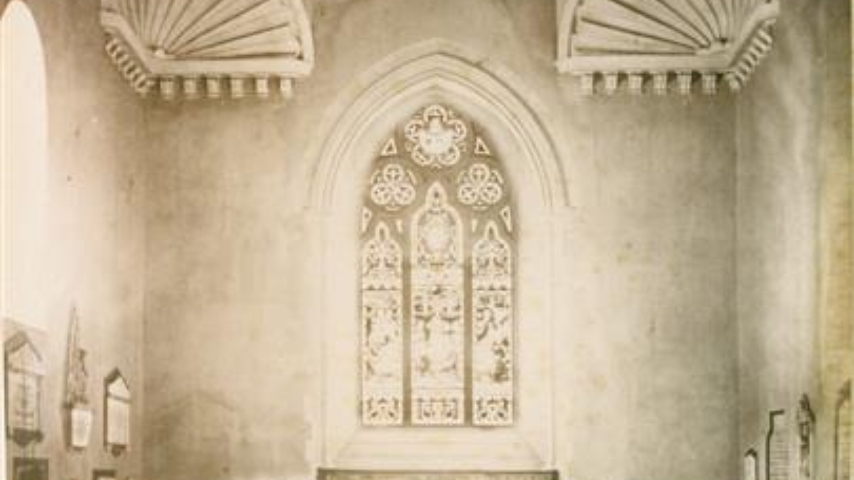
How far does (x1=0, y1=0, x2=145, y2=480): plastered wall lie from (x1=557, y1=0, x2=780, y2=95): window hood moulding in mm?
3841

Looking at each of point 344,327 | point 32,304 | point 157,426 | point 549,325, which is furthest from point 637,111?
point 32,304

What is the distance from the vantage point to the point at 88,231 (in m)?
13.4

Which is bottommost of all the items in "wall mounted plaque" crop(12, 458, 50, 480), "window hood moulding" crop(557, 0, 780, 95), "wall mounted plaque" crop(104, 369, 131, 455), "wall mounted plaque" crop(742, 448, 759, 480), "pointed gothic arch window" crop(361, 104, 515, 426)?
"wall mounted plaque" crop(742, 448, 759, 480)

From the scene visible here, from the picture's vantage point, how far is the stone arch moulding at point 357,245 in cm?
1517

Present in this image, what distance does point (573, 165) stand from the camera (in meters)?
15.4

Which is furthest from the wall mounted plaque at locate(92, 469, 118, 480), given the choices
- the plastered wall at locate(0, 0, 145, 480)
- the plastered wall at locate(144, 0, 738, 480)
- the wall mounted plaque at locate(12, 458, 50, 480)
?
the wall mounted plaque at locate(12, 458, 50, 480)

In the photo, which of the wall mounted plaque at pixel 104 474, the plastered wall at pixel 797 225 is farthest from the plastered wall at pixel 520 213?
the wall mounted plaque at pixel 104 474

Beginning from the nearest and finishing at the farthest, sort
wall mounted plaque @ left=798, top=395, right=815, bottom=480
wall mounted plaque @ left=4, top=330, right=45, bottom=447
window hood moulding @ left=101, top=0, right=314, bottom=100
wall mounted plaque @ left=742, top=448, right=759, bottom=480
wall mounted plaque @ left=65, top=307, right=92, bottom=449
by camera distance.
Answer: wall mounted plaque @ left=4, top=330, right=45, bottom=447
wall mounted plaque @ left=798, top=395, right=815, bottom=480
wall mounted plaque @ left=65, top=307, right=92, bottom=449
wall mounted plaque @ left=742, top=448, right=759, bottom=480
window hood moulding @ left=101, top=0, right=314, bottom=100

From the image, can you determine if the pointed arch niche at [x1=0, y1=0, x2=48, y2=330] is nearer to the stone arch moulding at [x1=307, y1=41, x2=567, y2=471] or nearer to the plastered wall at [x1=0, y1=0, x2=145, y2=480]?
the plastered wall at [x1=0, y1=0, x2=145, y2=480]

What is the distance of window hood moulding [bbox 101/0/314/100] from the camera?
594 inches

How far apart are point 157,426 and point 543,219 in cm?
375

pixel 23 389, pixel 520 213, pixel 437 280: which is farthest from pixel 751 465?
pixel 23 389

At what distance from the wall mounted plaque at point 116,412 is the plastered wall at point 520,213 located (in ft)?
1.87

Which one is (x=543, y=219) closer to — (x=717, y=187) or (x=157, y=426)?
(x=717, y=187)
